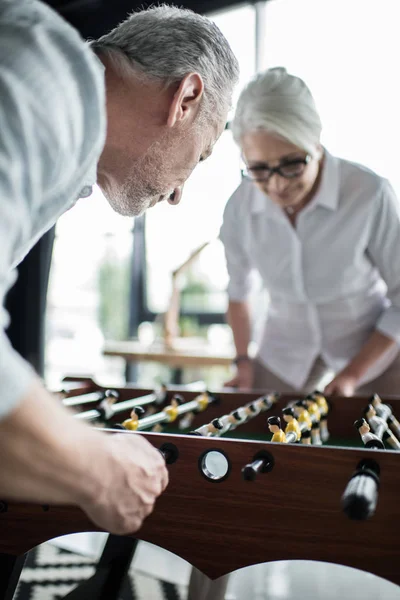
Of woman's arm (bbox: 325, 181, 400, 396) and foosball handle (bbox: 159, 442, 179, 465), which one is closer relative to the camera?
foosball handle (bbox: 159, 442, 179, 465)

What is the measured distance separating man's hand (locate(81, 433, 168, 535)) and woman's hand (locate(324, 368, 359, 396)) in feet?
3.83

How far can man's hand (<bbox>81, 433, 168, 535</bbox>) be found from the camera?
2.89ft

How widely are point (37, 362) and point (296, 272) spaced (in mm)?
3031

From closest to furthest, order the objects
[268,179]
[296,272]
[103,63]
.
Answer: [103,63] → [268,179] → [296,272]

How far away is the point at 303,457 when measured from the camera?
113 centimetres

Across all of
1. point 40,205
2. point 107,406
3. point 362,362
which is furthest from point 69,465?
point 362,362

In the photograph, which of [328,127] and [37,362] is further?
[37,362]

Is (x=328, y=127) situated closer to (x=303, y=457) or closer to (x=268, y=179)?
(x=268, y=179)

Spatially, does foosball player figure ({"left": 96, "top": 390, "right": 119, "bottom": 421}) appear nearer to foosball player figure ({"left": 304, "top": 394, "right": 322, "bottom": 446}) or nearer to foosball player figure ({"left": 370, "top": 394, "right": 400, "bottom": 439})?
foosball player figure ({"left": 304, "top": 394, "right": 322, "bottom": 446})

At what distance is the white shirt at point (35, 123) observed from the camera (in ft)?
2.58

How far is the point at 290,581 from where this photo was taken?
2.54m

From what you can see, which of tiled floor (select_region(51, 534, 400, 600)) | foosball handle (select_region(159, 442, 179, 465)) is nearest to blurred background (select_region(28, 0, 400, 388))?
tiled floor (select_region(51, 534, 400, 600))

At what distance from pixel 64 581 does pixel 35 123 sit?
2266mm

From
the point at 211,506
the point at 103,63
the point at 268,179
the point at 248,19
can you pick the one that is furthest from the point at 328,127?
the point at 211,506
